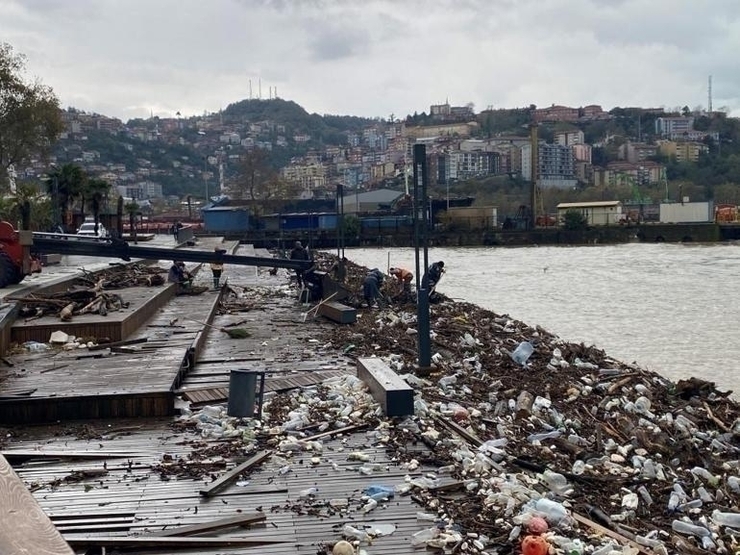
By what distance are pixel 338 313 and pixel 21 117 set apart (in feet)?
104

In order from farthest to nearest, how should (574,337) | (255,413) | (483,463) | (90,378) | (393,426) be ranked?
(574,337), (90,378), (255,413), (393,426), (483,463)

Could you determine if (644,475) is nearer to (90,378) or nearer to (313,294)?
(90,378)

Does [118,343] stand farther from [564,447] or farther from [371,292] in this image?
[371,292]

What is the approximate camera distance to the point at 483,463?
6211 millimetres

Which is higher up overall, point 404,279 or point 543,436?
point 404,279

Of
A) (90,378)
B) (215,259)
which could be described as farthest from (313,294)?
(90,378)

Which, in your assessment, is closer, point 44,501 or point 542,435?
point 44,501

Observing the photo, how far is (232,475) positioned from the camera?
5895 millimetres

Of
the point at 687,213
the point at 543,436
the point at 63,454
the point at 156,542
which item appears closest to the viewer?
the point at 156,542

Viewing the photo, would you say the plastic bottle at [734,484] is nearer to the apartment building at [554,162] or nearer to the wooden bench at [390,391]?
the wooden bench at [390,391]

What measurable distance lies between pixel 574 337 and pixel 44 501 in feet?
54.7

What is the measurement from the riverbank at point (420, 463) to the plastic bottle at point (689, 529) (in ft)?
0.05

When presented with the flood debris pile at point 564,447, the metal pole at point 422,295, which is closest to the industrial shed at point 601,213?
the flood debris pile at point 564,447

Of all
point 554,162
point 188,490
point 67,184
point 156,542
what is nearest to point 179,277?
point 188,490
